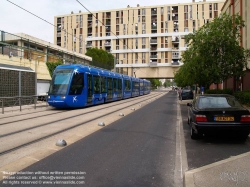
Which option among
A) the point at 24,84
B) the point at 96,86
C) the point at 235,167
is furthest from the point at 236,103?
the point at 24,84

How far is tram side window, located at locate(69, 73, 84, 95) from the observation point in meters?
16.1

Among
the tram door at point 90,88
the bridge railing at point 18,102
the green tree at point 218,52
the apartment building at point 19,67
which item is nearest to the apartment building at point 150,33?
the apartment building at point 19,67

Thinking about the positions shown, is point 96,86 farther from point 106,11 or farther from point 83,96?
point 106,11

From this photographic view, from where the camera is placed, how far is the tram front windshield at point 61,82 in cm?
1593

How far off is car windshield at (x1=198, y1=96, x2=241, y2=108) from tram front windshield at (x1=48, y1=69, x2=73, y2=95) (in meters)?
10.4

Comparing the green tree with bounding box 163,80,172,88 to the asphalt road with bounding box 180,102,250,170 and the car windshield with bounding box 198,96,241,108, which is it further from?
the asphalt road with bounding box 180,102,250,170

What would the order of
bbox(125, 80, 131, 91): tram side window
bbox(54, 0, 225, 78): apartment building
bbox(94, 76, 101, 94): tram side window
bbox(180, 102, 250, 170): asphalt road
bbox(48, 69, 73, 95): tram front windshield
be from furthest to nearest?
bbox(54, 0, 225, 78): apartment building, bbox(125, 80, 131, 91): tram side window, bbox(94, 76, 101, 94): tram side window, bbox(48, 69, 73, 95): tram front windshield, bbox(180, 102, 250, 170): asphalt road

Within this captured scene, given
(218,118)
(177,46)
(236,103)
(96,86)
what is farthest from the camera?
(177,46)

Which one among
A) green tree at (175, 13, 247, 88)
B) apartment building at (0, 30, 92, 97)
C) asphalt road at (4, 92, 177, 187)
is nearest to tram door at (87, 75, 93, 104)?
apartment building at (0, 30, 92, 97)

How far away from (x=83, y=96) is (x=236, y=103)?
11661 mm

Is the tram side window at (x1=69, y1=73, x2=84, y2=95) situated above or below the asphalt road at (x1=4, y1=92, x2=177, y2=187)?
above

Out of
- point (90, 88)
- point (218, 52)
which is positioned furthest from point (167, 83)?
point (218, 52)

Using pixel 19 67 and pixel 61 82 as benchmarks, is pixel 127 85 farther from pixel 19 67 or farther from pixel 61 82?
pixel 61 82

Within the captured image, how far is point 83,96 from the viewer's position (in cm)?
1719
